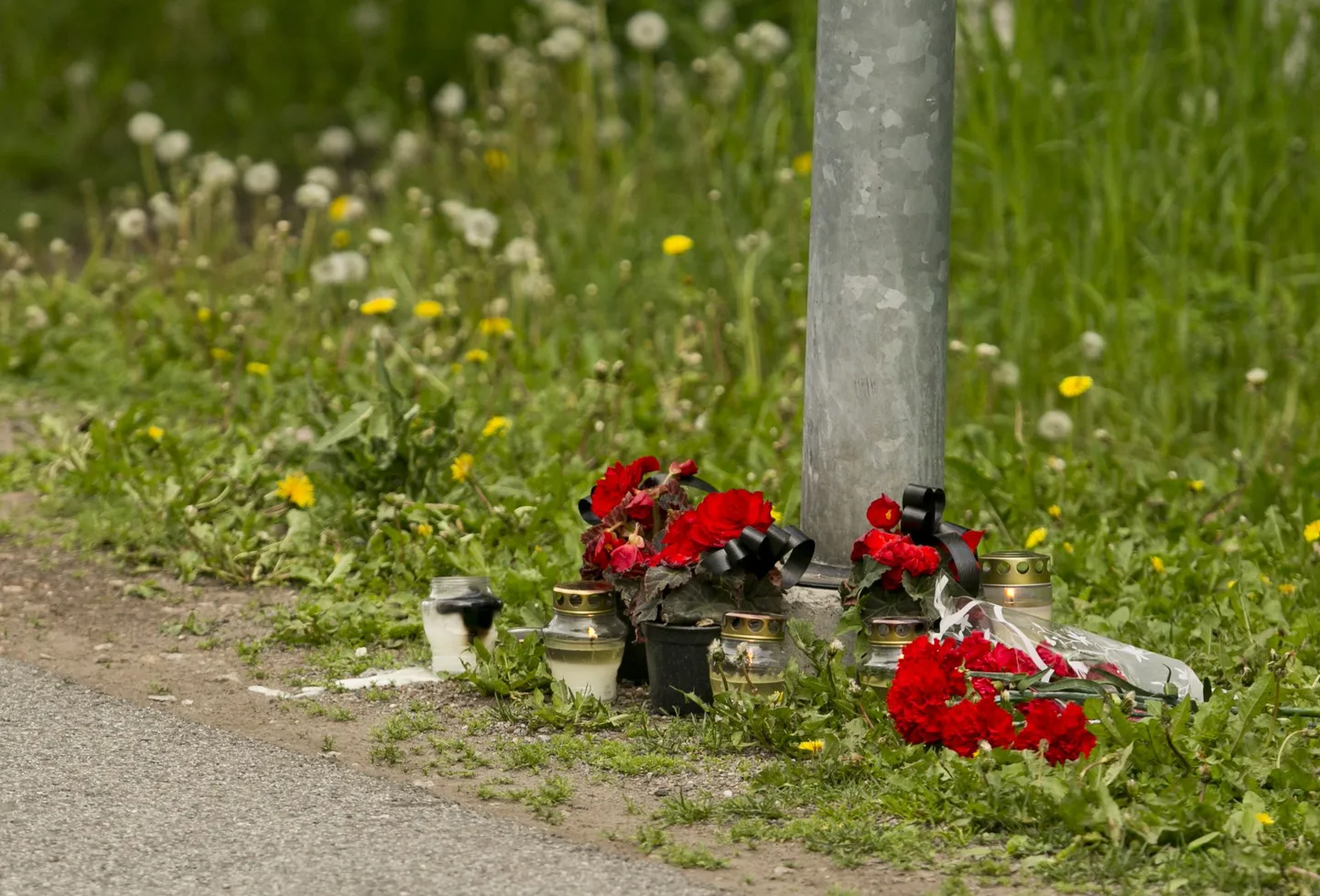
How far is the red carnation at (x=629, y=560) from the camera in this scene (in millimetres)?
3859

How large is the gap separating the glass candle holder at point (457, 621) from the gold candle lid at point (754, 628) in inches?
24.3

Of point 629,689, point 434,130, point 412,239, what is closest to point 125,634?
point 629,689

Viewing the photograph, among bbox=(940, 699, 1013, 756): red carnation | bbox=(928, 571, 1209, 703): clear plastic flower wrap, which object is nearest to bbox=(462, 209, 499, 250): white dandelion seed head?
bbox=(928, 571, 1209, 703): clear plastic flower wrap

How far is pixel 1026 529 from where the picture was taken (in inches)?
197

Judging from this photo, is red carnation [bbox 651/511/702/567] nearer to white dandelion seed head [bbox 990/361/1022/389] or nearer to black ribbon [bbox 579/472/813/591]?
black ribbon [bbox 579/472/813/591]

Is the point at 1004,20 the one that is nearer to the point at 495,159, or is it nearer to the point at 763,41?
the point at 763,41

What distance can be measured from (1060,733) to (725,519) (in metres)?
0.82


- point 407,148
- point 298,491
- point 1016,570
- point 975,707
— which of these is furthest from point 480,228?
point 975,707

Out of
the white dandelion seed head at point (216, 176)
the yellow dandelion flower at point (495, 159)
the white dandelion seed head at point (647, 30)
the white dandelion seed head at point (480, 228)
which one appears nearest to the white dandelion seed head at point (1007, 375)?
the white dandelion seed head at point (480, 228)

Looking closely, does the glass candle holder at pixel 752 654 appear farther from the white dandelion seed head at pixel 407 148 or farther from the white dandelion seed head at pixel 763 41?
the white dandelion seed head at pixel 407 148

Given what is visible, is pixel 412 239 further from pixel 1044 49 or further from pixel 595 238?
pixel 1044 49

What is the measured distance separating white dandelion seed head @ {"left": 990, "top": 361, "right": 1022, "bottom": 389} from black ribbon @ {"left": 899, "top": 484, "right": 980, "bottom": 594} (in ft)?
7.14

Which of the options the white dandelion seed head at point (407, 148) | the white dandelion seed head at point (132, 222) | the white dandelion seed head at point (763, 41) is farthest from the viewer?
the white dandelion seed head at point (407, 148)

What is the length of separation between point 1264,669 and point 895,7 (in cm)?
155
